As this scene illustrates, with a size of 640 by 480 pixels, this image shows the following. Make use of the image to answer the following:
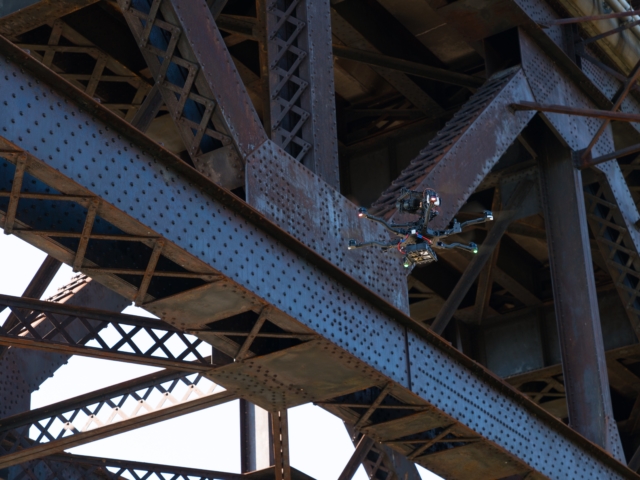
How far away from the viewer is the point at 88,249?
35.6 ft

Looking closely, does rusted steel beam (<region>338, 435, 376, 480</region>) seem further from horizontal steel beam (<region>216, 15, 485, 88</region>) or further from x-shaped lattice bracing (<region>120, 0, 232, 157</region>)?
x-shaped lattice bracing (<region>120, 0, 232, 157</region>)

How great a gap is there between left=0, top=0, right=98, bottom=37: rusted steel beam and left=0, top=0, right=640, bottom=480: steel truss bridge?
0.12 ft

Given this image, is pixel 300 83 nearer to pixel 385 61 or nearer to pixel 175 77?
pixel 175 77

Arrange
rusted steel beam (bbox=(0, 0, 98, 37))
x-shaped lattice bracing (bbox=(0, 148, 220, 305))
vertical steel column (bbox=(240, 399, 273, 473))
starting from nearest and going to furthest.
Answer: x-shaped lattice bracing (bbox=(0, 148, 220, 305)) → rusted steel beam (bbox=(0, 0, 98, 37)) → vertical steel column (bbox=(240, 399, 273, 473))

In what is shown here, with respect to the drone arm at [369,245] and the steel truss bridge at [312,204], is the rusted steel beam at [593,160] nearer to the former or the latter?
the steel truss bridge at [312,204]

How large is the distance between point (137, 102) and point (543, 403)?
11178 mm

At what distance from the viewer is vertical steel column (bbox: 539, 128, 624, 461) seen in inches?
629

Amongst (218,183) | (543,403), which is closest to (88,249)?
(218,183)

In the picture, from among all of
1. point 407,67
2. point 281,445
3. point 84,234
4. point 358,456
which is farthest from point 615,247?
point 84,234

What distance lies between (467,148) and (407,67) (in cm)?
445

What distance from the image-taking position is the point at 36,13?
14.2 metres

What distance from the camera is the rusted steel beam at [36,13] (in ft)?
45.8

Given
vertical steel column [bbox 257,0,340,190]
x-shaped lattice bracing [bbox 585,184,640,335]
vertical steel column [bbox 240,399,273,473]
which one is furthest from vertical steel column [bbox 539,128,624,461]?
vertical steel column [bbox 240,399,273,473]

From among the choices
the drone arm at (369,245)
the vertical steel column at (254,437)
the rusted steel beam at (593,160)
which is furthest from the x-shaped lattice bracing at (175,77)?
the vertical steel column at (254,437)
